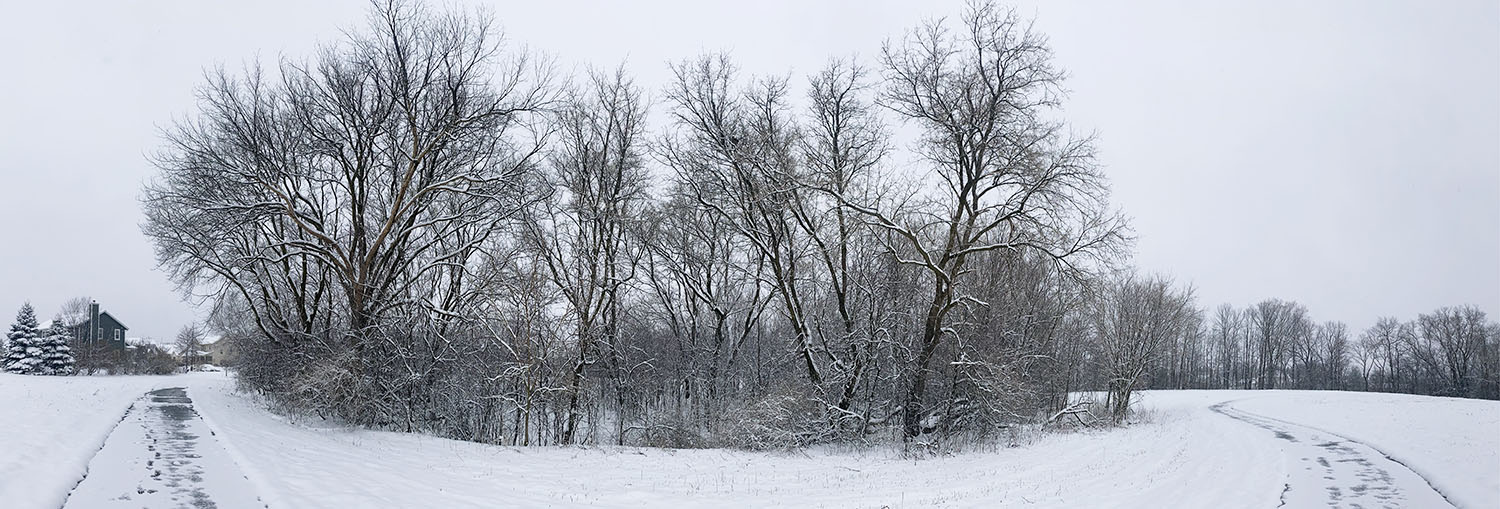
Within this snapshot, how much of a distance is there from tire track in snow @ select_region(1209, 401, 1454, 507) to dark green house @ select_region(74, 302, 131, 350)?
75.2 metres

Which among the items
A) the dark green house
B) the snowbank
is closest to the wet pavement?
the snowbank

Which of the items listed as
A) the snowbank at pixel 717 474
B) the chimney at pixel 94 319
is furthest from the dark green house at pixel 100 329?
the snowbank at pixel 717 474

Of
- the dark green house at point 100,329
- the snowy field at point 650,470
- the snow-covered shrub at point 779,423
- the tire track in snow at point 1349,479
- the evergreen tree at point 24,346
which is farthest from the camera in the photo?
the dark green house at point 100,329

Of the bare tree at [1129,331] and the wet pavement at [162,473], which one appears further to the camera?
the bare tree at [1129,331]

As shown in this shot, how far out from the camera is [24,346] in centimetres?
4934

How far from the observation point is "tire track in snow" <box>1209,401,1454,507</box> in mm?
9797

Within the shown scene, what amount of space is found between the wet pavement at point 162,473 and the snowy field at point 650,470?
3 centimetres

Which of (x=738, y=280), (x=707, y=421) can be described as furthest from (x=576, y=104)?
(x=707, y=421)

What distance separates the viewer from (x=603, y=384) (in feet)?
83.3

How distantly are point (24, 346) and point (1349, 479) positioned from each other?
227 ft

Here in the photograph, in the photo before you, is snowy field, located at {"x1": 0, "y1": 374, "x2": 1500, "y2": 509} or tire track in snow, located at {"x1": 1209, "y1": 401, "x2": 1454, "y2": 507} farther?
tire track in snow, located at {"x1": 1209, "y1": 401, "x2": 1454, "y2": 507}

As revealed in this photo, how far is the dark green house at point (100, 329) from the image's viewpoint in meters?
64.9

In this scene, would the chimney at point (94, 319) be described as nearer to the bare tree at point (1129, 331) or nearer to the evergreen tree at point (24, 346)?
the evergreen tree at point (24, 346)

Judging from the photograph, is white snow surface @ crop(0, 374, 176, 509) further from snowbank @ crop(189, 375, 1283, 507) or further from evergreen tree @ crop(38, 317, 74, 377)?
evergreen tree @ crop(38, 317, 74, 377)
